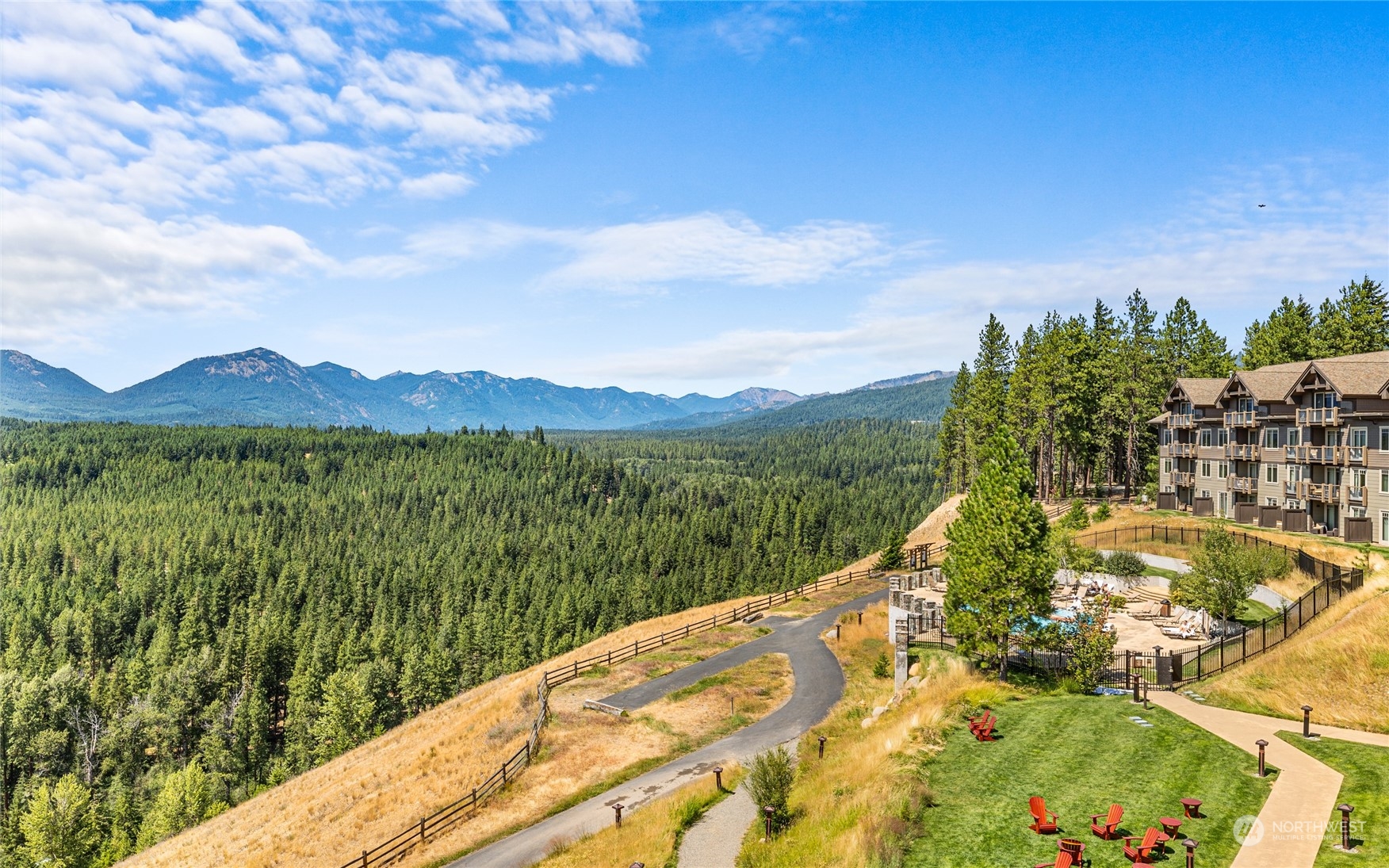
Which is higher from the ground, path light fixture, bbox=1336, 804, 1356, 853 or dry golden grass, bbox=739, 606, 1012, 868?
path light fixture, bbox=1336, 804, 1356, 853

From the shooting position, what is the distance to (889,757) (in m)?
23.3

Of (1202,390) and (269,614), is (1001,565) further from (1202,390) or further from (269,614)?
(269,614)

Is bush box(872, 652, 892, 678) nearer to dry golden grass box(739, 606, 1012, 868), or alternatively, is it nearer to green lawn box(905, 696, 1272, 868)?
dry golden grass box(739, 606, 1012, 868)

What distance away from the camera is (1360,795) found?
1667 cm

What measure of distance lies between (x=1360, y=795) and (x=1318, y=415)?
126 ft

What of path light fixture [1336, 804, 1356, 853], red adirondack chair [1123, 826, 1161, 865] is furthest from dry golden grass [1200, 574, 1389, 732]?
red adirondack chair [1123, 826, 1161, 865]

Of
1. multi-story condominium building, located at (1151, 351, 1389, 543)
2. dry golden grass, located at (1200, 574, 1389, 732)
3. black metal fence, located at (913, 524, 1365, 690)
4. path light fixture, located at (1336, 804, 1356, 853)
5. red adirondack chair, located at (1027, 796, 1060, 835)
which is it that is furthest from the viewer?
multi-story condominium building, located at (1151, 351, 1389, 543)

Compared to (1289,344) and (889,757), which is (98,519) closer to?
(889,757)

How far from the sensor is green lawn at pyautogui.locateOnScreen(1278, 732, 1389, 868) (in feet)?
47.1

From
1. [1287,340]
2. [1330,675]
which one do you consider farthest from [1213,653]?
[1287,340]

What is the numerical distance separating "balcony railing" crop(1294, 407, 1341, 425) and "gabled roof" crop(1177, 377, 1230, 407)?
9697mm

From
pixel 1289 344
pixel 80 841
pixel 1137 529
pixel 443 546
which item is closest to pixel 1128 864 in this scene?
pixel 1137 529

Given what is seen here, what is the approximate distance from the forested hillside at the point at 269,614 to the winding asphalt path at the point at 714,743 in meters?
51.8

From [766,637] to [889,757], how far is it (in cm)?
2645
